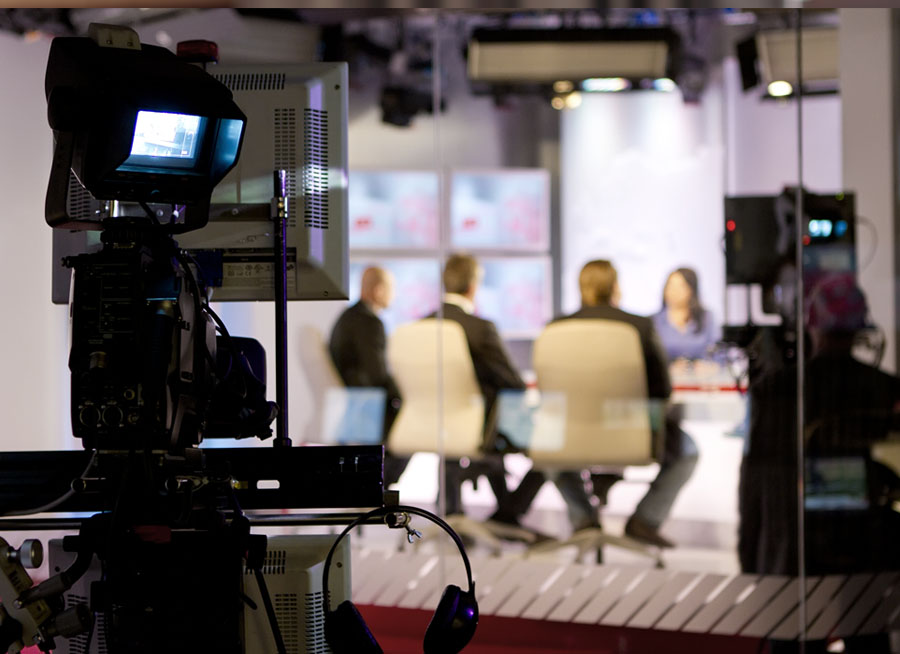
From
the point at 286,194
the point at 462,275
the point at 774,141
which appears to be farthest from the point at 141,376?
the point at 774,141

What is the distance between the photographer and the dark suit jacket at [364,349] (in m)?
4.88

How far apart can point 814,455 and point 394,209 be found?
2.24m

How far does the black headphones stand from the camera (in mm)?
1655

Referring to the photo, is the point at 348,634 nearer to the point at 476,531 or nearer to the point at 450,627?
the point at 450,627


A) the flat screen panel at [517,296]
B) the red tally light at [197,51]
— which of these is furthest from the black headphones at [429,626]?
the flat screen panel at [517,296]

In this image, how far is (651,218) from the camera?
460cm

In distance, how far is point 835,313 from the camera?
13.9 ft

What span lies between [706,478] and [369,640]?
3078 millimetres

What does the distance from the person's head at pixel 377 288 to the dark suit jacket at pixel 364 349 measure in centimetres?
5

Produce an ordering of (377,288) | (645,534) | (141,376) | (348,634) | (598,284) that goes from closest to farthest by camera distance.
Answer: (141,376) < (348,634) < (645,534) < (598,284) < (377,288)

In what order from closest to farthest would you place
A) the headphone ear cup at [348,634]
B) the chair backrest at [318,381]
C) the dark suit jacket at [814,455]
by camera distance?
the headphone ear cup at [348,634], the dark suit jacket at [814,455], the chair backrest at [318,381]

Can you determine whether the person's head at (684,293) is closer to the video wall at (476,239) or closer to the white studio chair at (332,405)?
the video wall at (476,239)

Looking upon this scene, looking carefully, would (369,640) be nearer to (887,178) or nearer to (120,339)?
(120,339)

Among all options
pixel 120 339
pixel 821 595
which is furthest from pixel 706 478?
pixel 120 339
